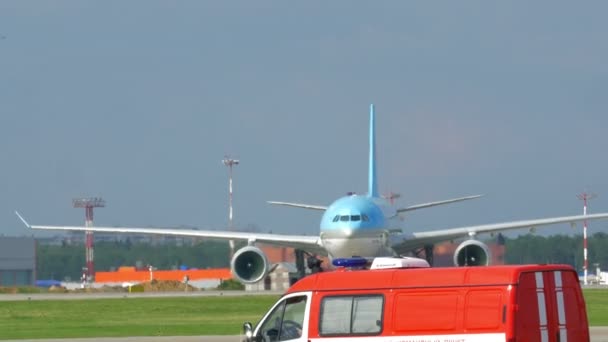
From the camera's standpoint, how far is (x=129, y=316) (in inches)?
1789

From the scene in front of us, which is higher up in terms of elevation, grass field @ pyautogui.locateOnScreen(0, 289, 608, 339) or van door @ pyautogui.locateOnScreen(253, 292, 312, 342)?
grass field @ pyautogui.locateOnScreen(0, 289, 608, 339)

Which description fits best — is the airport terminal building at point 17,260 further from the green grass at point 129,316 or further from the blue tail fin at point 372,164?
the green grass at point 129,316

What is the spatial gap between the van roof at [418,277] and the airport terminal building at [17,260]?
92.8 meters

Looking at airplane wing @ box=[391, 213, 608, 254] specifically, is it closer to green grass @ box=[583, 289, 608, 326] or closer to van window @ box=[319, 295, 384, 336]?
green grass @ box=[583, 289, 608, 326]


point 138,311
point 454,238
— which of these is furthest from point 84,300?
point 454,238

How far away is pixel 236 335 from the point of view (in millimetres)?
35125

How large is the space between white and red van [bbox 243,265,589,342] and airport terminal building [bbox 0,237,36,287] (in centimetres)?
9271

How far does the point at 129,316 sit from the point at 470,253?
1982 cm

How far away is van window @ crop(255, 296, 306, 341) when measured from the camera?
20766mm

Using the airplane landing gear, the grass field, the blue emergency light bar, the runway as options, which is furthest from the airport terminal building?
the blue emergency light bar

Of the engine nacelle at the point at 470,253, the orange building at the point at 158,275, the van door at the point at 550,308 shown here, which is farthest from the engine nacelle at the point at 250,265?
the van door at the point at 550,308

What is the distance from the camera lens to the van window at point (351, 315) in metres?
20.2

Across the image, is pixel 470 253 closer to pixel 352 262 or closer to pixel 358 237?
pixel 358 237

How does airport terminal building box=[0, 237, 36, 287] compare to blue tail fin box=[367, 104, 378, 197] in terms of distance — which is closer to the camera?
blue tail fin box=[367, 104, 378, 197]
